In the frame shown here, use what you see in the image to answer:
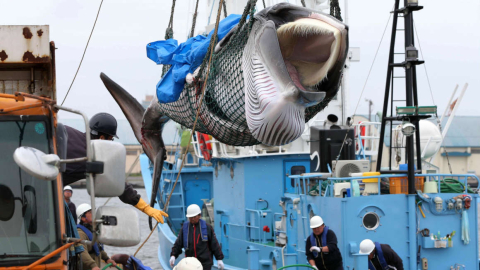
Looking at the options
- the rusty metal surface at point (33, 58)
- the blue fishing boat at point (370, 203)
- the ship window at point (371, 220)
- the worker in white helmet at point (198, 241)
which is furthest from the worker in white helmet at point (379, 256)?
the rusty metal surface at point (33, 58)

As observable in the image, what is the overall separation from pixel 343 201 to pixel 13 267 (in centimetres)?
652

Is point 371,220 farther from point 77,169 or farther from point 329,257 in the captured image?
point 77,169

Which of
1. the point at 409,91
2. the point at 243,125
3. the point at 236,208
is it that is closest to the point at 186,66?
the point at 243,125

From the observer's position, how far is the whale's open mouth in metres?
4.20

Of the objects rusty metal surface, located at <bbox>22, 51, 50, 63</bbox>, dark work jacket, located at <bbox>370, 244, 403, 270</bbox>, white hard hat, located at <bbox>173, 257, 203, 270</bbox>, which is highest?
rusty metal surface, located at <bbox>22, 51, 50, 63</bbox>

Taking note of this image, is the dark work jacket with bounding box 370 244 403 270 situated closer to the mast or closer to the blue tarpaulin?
the mast

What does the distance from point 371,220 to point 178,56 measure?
5078mm

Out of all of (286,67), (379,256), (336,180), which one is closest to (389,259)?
(379,256)

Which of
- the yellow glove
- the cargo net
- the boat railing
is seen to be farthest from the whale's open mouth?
the boat railing

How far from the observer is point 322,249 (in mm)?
Answer: 8734

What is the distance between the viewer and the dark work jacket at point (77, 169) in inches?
200

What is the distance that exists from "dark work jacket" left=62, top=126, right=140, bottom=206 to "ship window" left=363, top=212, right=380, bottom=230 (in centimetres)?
507

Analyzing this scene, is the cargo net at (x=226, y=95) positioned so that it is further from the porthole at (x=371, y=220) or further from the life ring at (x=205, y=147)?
the life ring at (x=205, y=147)

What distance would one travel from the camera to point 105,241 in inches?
156
